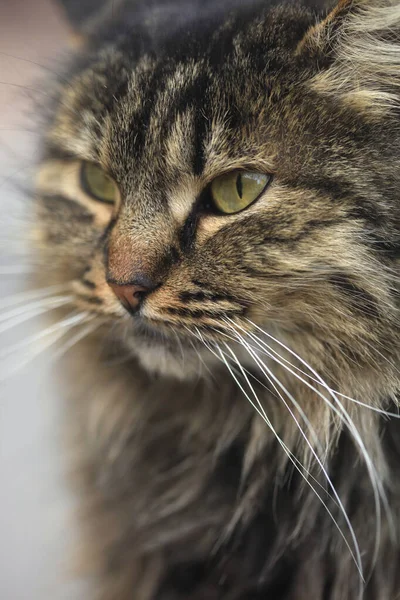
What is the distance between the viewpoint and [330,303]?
725mm

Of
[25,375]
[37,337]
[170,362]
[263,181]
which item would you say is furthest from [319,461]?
[25,375]

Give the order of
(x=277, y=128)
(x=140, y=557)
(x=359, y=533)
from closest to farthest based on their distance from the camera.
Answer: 1. (x=277, y=128)
2. (x=359, y=533)
3. (x=140, y=557)

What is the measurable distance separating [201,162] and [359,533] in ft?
1.66

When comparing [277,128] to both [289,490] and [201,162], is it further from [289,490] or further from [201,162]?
[289,490]

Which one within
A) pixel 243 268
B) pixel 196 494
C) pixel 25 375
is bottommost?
pixel 196 494

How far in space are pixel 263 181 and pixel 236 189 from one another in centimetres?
4

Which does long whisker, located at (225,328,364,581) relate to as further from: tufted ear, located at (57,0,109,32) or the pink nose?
tufted ear, located at (57,0,109,32)

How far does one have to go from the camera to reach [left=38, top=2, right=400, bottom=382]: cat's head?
69cm

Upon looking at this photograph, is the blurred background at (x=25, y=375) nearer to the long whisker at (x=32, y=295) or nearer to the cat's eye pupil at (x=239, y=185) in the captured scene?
the long whisker at (x=32, y=295)

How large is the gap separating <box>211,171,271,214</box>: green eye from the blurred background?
33 centimetres

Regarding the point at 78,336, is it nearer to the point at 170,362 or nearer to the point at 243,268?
the point at 170,362

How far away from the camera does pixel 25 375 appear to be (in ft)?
3.65

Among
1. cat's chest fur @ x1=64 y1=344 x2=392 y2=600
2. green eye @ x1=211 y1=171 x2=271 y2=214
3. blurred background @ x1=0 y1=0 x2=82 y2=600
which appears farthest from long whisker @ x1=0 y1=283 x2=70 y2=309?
green eye @ x1=211 y1=171 x2=271 y2=214

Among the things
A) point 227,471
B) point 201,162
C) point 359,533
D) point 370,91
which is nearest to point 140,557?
point 227,471
